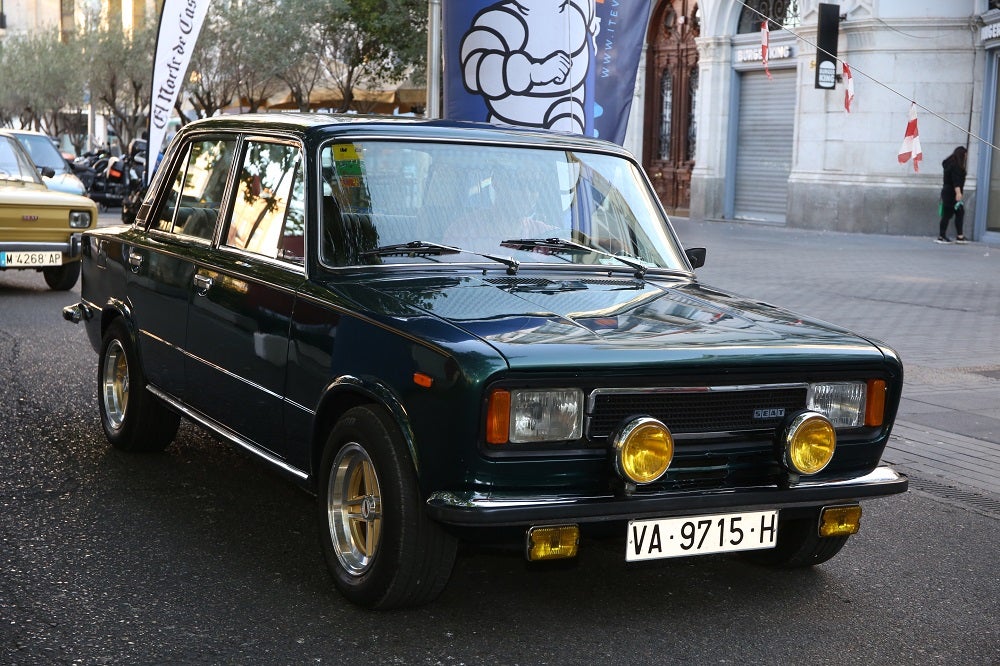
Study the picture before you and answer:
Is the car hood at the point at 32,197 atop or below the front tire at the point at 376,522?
atop

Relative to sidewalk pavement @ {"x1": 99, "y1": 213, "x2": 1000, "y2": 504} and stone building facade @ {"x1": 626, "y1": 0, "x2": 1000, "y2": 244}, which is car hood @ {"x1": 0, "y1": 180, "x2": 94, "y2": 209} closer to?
sidewalk pavement @ {"x1": 99, "y1": 213, "x2": 1000, "y2": 504}

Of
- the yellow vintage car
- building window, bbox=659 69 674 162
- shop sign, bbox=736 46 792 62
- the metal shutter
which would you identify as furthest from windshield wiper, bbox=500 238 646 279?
building window, bbox=659 69 674 162

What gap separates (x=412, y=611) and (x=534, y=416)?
836mm

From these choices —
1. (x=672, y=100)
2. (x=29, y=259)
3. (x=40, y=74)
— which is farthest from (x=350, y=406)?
(x=40, y=74)

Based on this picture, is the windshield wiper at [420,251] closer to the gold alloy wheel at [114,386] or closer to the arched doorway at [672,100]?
the gold alloy wheel at [114,386]

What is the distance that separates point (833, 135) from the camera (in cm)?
2488

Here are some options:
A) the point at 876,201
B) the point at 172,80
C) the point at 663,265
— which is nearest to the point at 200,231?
the point at 663,265

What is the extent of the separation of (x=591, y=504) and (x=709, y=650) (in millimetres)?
607

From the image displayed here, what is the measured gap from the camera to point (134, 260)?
6164mm

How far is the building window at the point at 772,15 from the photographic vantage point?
87.7 ft

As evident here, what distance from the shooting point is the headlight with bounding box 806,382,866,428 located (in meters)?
4.24

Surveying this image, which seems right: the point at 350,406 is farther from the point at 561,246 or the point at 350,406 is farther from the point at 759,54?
the point at 759,54

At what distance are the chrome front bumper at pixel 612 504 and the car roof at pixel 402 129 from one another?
1.69 m

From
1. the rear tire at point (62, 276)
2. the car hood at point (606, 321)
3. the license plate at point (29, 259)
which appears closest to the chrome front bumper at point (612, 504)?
the car hood at point (606, 321)
